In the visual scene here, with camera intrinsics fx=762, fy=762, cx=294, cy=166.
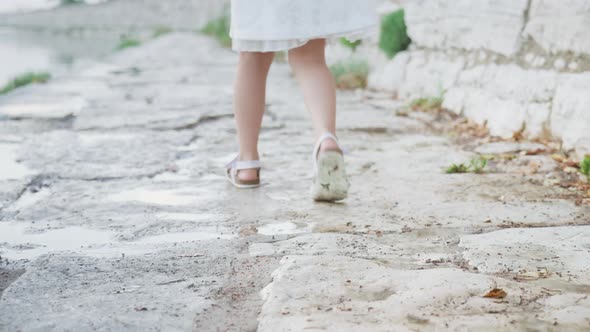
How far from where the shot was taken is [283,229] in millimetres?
1981

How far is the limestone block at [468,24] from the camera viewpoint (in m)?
3.38

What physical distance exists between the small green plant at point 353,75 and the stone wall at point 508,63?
0.68m

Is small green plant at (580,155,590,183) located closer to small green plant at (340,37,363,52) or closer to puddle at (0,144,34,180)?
puddle at (0,144,34,180)

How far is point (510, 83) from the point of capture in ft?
10.8

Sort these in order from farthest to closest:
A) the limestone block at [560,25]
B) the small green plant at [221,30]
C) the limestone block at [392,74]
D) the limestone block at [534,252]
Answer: the small green plant at [221,30], the limestone block at [392,74], the limestone block at [560,25], the limestone block at [534,252]

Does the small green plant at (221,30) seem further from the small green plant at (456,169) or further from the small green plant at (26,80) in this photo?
the small green plant at (456,169)

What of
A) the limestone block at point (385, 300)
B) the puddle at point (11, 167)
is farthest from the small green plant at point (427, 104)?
the limestone block at point (385, 300)

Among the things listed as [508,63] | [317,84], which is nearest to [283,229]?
[317,84]

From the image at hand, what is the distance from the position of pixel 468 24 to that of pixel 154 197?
215cm

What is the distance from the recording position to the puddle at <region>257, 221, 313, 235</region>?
1.95 metres

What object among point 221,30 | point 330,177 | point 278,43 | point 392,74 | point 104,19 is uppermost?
point 278,43

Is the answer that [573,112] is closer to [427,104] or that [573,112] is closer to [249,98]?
[249,98]

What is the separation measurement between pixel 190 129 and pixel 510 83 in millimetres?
1492

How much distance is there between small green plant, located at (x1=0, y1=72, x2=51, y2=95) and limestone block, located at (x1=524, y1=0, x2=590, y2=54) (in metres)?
3.83
